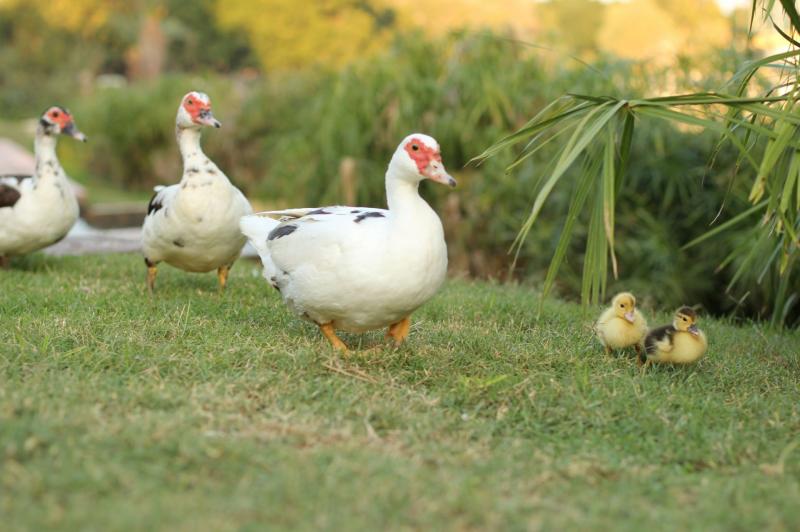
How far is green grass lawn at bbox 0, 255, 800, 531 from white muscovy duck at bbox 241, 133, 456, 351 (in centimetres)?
24

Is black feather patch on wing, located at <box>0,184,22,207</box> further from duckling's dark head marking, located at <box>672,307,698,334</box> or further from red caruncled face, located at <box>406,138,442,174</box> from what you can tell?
duckling's dark head marking, located at <box>672,307,698,334</box>

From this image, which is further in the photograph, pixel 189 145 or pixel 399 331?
pixel 189 145

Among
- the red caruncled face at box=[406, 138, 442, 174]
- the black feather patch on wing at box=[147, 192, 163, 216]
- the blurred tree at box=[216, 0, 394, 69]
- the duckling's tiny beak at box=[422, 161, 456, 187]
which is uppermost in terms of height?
the blurred tree at box=[216, 0, 394, 69]

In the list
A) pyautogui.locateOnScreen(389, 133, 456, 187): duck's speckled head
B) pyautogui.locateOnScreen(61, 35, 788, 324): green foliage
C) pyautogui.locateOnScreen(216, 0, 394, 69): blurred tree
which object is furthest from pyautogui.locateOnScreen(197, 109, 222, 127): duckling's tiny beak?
pyautogui.locateOnScreen(216, 0, 394, 69): blurred tree

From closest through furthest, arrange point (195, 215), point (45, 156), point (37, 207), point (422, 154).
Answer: point (422, 154) → point (195, 215) → point (37, 207) → point (45, 156)

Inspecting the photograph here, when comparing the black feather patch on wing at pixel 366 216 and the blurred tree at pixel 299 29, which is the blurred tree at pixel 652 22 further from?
the black feather patch on wing at pixel 366 216

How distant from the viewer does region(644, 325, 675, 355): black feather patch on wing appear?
4.18 metres

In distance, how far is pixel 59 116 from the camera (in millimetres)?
6609

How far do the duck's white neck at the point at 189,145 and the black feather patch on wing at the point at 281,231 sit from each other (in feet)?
4.13

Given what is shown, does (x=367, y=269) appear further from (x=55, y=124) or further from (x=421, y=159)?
(x=55, y=124)

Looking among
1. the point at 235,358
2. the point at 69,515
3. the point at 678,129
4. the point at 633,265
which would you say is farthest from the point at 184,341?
the point at 678,129

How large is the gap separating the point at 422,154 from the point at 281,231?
0.86 meters

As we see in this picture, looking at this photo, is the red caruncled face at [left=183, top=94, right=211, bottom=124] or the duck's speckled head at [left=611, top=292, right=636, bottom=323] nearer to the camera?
the duck's speckled head at [left=611, top=292, right=636, bottom=323]

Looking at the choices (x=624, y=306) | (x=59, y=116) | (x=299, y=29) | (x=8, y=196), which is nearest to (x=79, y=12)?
(x=299, y=29)
